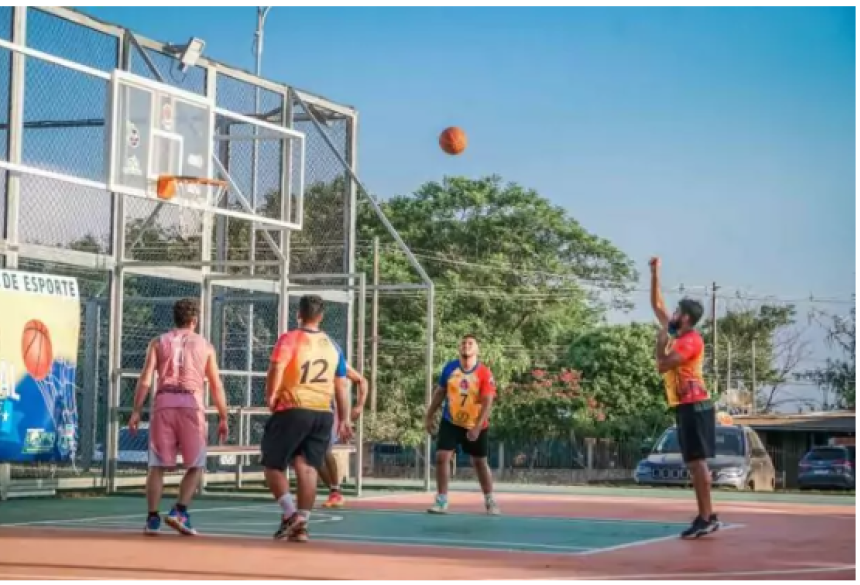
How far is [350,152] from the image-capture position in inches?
898

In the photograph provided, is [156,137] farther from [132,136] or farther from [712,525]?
[712,525]

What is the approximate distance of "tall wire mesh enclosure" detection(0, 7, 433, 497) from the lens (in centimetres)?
1720

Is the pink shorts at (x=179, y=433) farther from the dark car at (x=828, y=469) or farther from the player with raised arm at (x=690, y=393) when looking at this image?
the dark car at (x=828, y=469)

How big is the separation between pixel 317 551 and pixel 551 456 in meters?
44.3

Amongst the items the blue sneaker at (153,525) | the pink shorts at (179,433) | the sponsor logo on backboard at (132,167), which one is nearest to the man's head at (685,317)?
the pink shorts at (179,433)

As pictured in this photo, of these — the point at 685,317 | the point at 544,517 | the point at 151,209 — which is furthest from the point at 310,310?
the point at 151,209

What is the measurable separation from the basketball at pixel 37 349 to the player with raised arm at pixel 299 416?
5.80 metres

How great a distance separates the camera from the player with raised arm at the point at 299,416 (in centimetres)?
1195

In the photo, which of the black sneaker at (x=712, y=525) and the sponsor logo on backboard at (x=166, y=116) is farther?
the sponsor logo on backboard at (x=166, y=116)

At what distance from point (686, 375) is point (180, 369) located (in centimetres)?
408

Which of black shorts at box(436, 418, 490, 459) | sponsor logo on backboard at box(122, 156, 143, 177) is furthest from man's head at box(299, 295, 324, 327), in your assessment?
sponsor logo on backboard at box(122, 156, 143, 177)

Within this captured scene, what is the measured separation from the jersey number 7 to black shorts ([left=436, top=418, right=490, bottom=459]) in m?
3.75

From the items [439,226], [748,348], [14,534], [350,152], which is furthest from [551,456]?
[14,534]

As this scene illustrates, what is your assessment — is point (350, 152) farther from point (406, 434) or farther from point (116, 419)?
point (406, 434)
